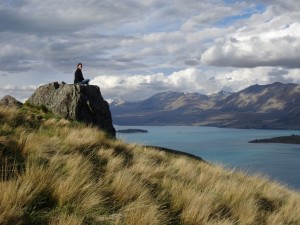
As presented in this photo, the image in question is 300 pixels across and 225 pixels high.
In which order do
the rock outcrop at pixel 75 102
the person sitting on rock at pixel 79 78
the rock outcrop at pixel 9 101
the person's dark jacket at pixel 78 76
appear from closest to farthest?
the rock outcrop at pixel 75 102, the rock outcrop at pixel 9 101, the person sitting on rock at pixel 79 78, the person's dark jacket at pixel 78 76

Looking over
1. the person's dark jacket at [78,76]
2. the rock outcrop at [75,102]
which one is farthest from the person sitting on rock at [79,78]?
the rock outcrop at [75,102]

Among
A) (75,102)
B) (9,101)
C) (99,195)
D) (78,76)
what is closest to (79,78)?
(78,76)

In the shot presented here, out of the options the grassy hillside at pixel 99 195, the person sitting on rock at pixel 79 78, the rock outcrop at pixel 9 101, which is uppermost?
the person sitting on rock at pixel 79 78

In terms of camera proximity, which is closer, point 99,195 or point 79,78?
point 99,195

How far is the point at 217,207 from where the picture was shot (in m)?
7.57

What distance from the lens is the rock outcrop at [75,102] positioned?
85.5 ft

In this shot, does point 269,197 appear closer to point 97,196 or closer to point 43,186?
point 97,196

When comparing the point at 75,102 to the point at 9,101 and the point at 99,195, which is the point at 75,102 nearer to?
the point at 9,101

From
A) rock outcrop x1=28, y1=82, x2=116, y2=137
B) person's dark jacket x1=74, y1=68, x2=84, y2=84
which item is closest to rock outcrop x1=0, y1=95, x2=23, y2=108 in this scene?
rock outcrop x1=28, y1=82, x2=116, y2=137

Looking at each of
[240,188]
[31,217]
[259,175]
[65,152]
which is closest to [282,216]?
[240,188]

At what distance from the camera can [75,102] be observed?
85.5 ft

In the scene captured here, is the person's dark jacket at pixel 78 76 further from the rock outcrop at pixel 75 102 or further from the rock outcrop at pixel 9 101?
the rock outcrop at pixel 9 101

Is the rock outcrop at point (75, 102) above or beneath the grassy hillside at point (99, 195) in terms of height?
above

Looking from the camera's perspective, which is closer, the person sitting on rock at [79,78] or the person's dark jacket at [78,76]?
the person sitting on rock at [79,78]
